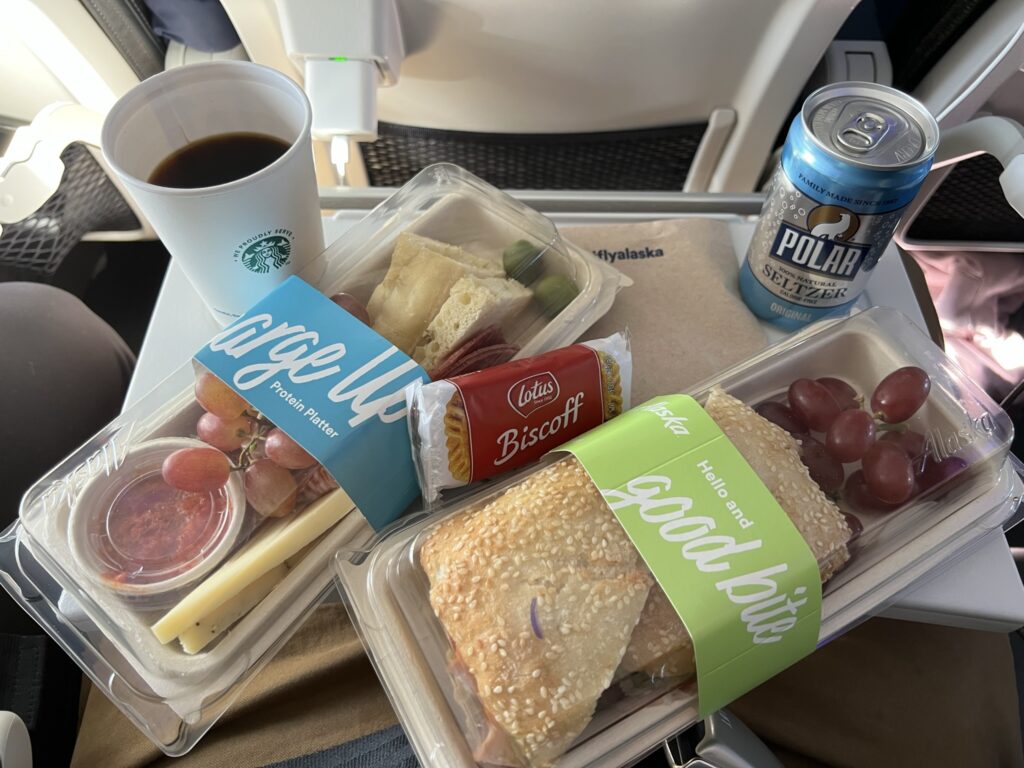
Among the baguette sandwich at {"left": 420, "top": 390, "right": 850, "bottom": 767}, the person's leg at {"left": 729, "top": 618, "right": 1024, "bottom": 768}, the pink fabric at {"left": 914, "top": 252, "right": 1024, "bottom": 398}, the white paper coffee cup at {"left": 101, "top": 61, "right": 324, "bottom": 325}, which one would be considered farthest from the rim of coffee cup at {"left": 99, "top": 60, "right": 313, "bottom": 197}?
the pink fabric at {"left": 914, "top": 252, "right": 1024, "bottom": 398}

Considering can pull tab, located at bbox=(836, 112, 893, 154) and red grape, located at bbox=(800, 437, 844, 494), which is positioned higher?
can pull tab, located at bbox=(836, 112, 893, 154)

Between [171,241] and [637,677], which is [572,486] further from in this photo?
[171,241]

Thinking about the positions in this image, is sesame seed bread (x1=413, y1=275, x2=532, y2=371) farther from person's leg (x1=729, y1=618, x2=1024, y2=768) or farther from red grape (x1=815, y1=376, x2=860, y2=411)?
person's leg (x1=729, y1=618, x2=1024, y2=768)

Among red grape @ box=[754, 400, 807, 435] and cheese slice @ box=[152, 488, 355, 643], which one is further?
red grape @ box=[754, 400, 807, 435]

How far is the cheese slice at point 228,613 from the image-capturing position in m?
0.55

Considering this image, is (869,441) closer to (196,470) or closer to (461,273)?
(461,273)

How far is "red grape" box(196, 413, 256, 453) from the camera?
0.60 metres

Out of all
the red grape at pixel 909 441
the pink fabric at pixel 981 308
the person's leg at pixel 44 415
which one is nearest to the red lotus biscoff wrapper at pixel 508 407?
the red grape at pixel 909 441

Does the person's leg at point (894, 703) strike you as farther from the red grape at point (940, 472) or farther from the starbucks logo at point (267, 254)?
the starbucks logo at point (267, 254)

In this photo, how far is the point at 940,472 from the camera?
2.05 ft

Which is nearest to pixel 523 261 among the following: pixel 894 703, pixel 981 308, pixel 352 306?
pixel 352 306

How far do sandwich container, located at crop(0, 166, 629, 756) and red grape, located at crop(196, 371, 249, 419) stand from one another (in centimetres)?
2

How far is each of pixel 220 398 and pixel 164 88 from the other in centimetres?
26

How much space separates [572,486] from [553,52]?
0.54m
